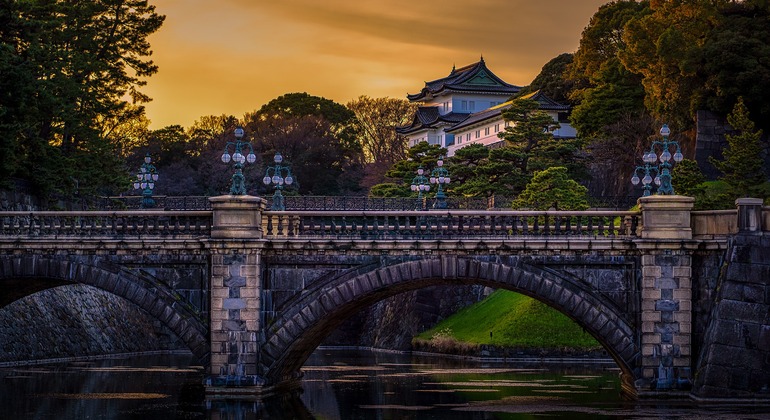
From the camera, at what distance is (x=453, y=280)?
4397cm

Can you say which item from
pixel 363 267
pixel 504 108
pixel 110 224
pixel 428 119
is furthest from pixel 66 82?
pixel 428 119

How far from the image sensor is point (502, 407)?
42.0 meters

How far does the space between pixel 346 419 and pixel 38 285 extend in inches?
588

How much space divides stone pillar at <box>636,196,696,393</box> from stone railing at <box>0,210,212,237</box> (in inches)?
600

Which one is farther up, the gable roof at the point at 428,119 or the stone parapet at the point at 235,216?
the gable roof at the point at 428,119

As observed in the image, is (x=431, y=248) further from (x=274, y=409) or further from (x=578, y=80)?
(x=578, y=80)

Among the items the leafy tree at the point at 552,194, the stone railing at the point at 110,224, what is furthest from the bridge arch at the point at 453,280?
the leafy tree at the point at 552,194

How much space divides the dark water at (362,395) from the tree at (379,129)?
7624 centimetres

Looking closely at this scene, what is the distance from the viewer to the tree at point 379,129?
5536 inches

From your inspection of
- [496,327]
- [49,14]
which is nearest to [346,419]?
[496,327]

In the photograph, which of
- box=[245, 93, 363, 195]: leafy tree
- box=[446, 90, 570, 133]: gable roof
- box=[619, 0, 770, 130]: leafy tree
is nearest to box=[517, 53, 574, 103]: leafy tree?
box=[446, 90, 570, 133]: gable roof

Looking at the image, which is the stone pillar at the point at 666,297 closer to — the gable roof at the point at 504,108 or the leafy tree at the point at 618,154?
the leafy tree at the point at 618,154

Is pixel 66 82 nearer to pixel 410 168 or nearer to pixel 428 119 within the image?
pixel 410 168

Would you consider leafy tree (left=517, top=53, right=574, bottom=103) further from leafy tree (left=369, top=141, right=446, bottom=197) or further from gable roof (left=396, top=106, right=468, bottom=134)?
leafy tree (left=369, top=141, right=446, bottom=197)
